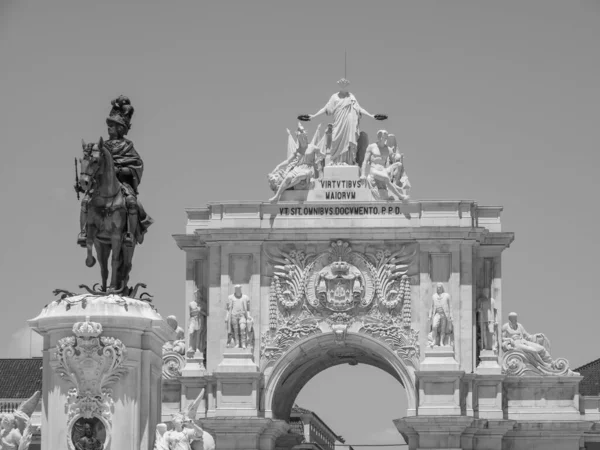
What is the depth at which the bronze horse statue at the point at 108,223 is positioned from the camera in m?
25.0

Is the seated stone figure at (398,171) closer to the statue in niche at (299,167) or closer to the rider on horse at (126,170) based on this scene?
the statue in niche at (299,167)

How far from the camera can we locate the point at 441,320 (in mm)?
60719

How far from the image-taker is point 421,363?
6094 centimetres

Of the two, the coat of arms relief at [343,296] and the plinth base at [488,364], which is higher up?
the coat of arms relief at [343,296]

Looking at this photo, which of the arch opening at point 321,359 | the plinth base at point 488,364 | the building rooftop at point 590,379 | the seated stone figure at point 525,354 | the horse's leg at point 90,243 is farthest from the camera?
the building rooftop at point 590,379

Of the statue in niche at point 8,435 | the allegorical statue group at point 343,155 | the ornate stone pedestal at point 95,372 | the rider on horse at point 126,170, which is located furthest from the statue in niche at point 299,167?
the ornate stone pedestal at point 95,372

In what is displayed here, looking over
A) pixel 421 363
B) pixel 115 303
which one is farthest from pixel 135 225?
pixel 421 363

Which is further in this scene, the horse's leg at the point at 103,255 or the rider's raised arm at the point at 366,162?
the rider's raised arm at the point at 366,162

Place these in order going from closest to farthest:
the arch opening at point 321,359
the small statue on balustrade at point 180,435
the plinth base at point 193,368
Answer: the small statue on balustrade at point 180,435
the arch opening at point 321,359
the plinth base at point 193,368

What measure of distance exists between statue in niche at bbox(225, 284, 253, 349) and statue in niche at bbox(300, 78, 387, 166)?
17.1 ft

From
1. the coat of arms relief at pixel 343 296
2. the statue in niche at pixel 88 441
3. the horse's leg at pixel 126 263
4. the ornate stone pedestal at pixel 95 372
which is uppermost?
the coat of arms relief at pixel 343 296

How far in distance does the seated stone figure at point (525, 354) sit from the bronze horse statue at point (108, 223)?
38191mm

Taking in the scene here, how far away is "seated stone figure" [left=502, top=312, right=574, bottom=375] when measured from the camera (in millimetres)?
62219

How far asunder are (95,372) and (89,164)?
8.61ft
